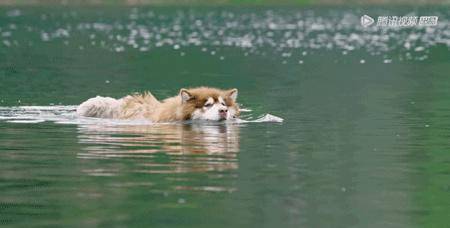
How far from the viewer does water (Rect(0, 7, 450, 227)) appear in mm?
16141

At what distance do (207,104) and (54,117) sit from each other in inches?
132

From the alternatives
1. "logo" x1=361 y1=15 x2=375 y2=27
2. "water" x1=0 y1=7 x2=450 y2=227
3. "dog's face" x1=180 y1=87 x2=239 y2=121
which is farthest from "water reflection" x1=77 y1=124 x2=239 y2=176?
"logo" x1=361 y1=15 x2=375 y2=27

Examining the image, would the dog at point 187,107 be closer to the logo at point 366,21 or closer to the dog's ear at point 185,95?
the dog's ear at point 185,95

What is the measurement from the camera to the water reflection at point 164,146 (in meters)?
20.1

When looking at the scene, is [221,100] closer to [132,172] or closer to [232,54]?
[132,172]

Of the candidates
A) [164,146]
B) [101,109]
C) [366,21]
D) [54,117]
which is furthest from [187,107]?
[366,21]

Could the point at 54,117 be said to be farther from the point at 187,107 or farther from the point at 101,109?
the point at 187,107

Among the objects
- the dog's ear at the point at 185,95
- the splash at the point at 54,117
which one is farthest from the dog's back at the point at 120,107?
the dog's ear at the point at 185,95

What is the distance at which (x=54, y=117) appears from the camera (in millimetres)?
28297

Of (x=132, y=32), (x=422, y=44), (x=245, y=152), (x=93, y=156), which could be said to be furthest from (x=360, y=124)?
(x=132, y=32)

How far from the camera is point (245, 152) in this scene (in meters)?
22.0

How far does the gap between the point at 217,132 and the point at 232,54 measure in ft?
108

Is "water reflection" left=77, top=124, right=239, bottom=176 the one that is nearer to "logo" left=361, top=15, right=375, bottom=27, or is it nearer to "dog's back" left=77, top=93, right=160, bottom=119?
"dog's back" left=77, top=93, right=160, bottom=119

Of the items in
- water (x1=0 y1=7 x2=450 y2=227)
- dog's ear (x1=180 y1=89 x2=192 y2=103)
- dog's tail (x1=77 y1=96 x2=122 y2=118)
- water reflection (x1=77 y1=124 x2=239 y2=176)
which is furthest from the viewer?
dog's tail (x1=77 y1=96 x2=122 y2=118)
